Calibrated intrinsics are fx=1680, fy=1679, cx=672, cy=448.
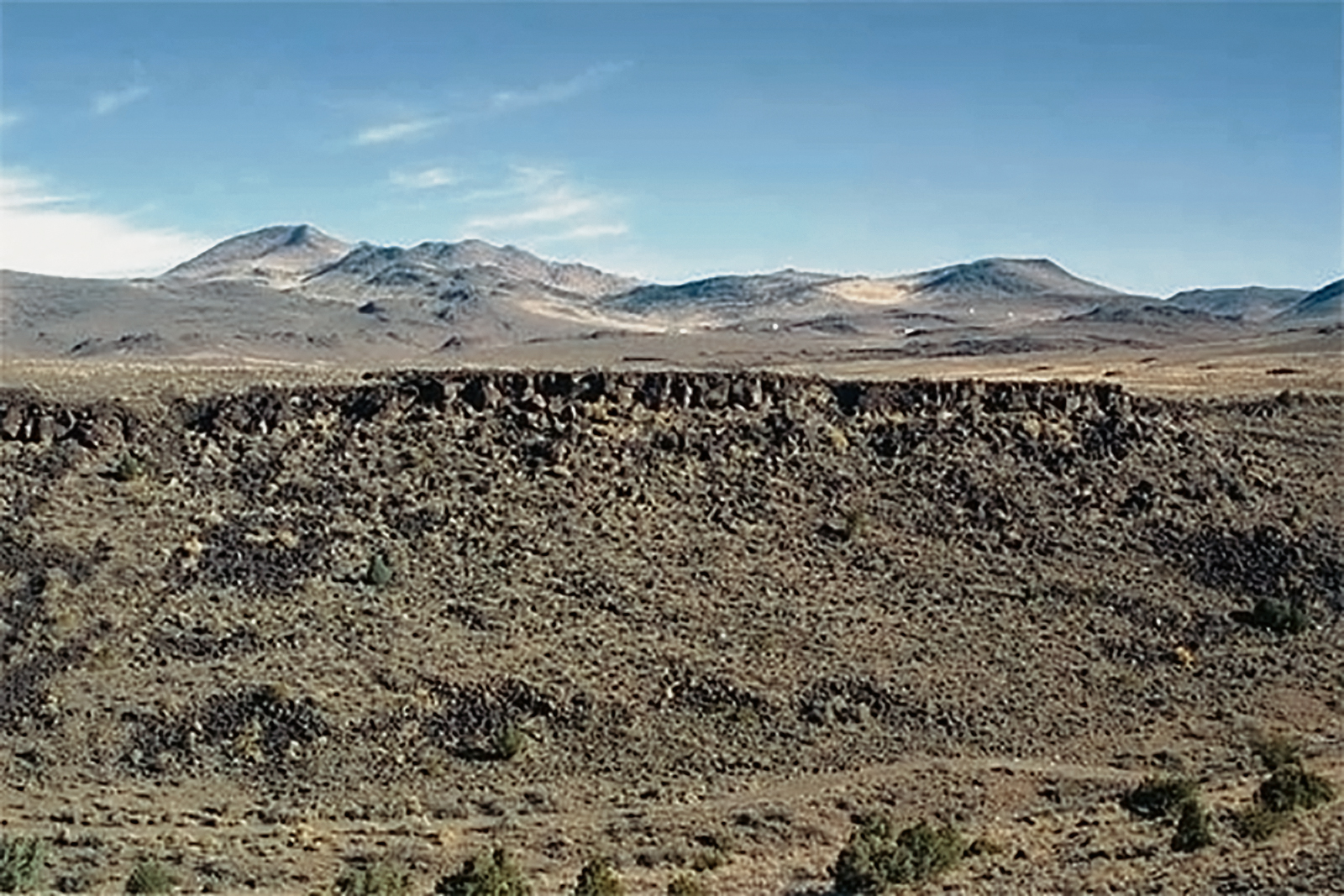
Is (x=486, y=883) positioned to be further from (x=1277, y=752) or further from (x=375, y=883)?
(x=1277, y=752)

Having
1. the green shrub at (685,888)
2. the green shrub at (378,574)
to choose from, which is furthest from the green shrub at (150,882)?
the green shrub at (378,574)

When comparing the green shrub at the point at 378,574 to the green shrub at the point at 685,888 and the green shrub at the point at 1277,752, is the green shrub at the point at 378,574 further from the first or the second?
the green shrub at the point at 1277,752

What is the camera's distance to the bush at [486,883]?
69.8 ft

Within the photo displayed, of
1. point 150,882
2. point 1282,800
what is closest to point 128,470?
point 150,882

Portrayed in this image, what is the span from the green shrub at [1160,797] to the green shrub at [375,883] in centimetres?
1171

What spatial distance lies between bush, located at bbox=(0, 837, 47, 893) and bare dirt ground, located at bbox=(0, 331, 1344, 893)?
0.51 m

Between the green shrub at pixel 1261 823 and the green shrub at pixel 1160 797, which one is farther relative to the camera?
the green shrub at pixel 1160 797

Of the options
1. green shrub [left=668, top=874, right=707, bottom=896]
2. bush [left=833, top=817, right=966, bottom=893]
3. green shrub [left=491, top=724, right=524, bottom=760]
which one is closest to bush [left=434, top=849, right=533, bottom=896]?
green shrub [left=668, top=874, right=707, bottom=896]

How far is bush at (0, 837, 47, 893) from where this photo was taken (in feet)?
77.6

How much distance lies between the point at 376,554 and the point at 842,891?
22.0m

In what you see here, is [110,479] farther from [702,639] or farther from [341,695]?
[702,639]

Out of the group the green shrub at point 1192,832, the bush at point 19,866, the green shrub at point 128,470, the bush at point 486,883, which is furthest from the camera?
the green shrub at point 128,470

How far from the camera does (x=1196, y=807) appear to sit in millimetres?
23797

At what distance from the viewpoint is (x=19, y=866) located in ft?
78.9
